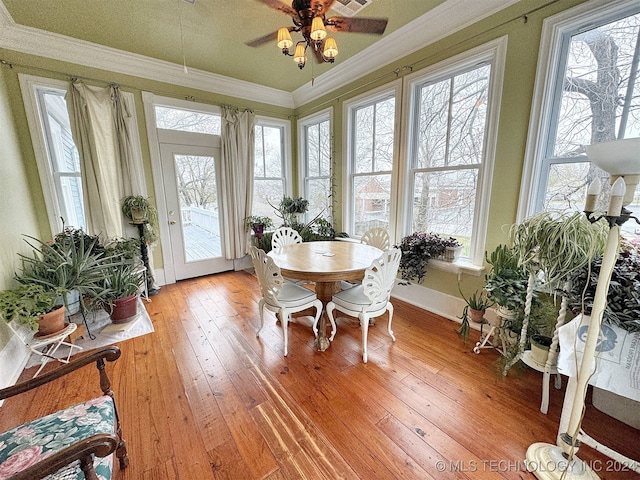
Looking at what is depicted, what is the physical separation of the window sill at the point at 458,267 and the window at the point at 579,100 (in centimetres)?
61

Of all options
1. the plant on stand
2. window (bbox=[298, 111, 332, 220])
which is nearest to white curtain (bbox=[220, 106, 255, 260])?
window (bbox=[298, 111, 332, 220])

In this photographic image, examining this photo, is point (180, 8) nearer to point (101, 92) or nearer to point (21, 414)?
point (101, 92)

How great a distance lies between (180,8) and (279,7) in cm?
129

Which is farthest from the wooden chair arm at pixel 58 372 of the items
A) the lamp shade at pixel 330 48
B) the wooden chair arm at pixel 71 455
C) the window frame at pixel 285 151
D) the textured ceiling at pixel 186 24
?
the window frame at pixel 285 151

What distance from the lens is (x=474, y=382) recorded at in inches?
69.6

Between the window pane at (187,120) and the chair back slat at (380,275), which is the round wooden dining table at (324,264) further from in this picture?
the window pane at (187,120)

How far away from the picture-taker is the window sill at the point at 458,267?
2391mm

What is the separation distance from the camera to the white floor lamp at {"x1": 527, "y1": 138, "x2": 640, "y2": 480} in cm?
101

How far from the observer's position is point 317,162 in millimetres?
4273

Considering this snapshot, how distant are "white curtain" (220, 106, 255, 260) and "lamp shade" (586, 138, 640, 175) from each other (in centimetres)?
378

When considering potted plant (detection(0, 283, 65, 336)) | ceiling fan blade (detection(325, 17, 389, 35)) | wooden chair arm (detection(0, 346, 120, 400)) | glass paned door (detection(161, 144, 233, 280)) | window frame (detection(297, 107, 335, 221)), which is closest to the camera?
wooden chair arm (detection(0, 346, 120, 400))

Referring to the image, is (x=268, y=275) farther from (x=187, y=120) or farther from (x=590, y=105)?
(x=187, y=120)

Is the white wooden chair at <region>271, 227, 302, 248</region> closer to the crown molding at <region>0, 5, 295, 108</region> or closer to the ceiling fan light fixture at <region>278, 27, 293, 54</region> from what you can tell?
the ceiling fan light fixture at <region>278, 27, 293, 54</region>

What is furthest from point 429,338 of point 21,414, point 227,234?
point 227,234
